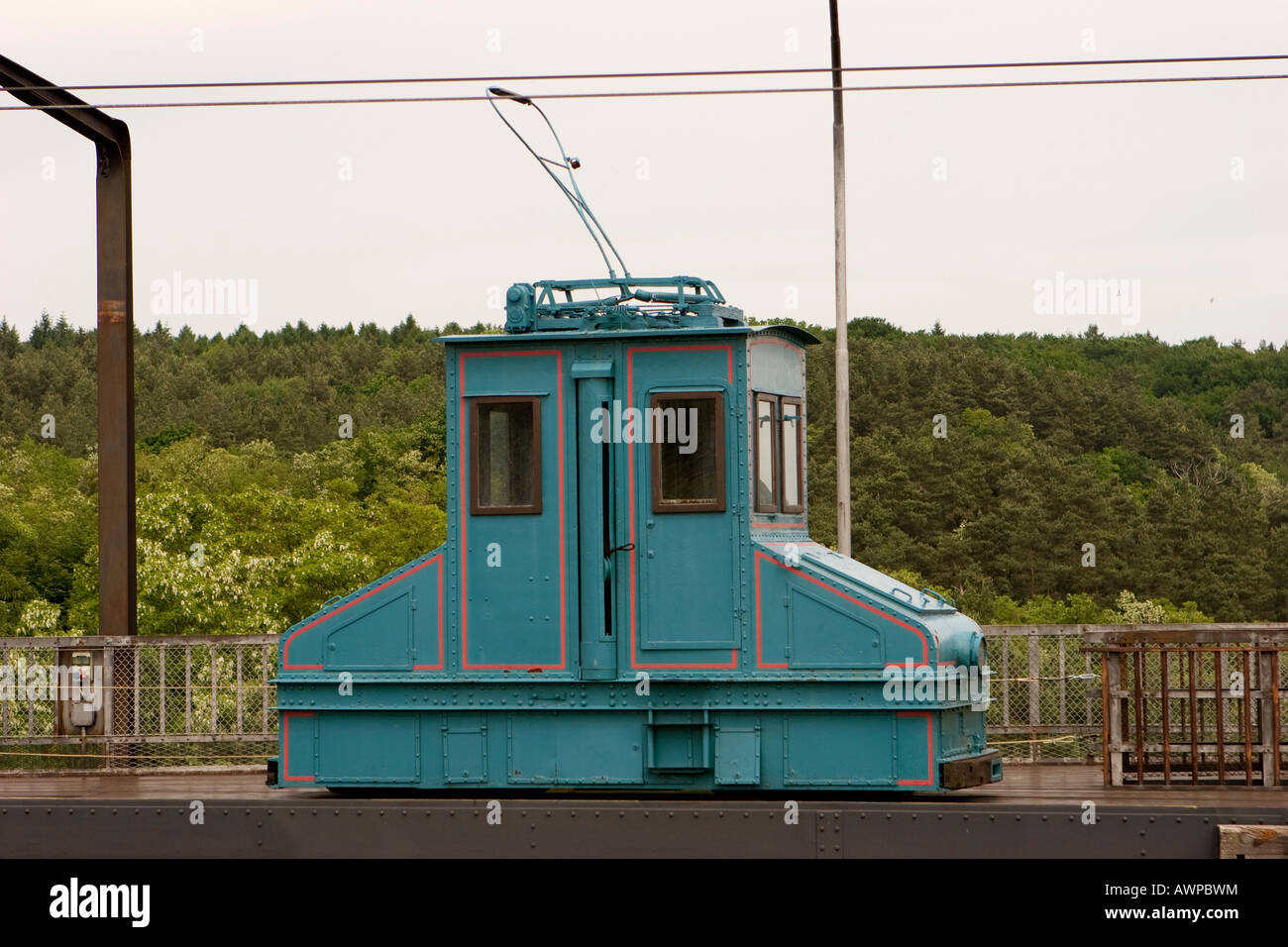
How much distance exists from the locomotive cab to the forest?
1157 inches

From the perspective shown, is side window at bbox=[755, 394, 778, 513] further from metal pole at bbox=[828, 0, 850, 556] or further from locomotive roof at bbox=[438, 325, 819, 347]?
metal pole at bbox=[828, 0, 850, 556]

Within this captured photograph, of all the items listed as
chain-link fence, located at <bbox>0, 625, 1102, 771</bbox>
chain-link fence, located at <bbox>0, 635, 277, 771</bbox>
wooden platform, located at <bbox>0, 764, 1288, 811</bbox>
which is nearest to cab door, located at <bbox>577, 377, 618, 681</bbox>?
wooden platform, located at <bbox>0, 764, 1288, 811</bbox>

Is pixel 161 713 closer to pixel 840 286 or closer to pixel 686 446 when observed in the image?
pixel 686 446

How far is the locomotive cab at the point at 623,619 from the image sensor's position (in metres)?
9.63

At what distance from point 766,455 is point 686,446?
1.92 feet

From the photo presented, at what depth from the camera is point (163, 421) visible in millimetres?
81625

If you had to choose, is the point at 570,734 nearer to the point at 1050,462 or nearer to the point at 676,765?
the point at 676,765

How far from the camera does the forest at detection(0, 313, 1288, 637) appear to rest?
4459 centimetres

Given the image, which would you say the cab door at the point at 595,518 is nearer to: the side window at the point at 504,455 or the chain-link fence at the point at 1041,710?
the side window at the point at 504,455

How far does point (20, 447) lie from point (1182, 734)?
2990 inches

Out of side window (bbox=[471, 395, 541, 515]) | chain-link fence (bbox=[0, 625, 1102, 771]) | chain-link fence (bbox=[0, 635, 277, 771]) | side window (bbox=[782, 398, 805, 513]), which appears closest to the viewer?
side window (bbox=[471, 395, 541, 515])

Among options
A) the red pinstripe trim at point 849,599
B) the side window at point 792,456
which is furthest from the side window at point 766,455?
the red pinstripe trim at point 849,599

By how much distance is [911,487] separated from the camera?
5700 centimetres
